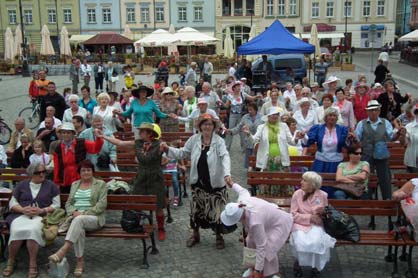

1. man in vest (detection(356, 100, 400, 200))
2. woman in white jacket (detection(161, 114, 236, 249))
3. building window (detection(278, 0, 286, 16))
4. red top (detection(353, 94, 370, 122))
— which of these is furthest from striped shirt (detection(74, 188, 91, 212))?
building window (detection(278, 0, 286, 16))

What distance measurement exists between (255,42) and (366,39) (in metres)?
49.4

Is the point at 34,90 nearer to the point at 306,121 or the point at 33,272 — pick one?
the point at 306,121

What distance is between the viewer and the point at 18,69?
3672 cm

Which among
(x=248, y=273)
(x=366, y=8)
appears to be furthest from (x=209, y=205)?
(x=366, y=8)

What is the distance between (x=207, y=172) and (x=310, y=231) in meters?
1.53

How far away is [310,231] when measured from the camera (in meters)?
5.64

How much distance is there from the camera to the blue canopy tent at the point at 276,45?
17.0m

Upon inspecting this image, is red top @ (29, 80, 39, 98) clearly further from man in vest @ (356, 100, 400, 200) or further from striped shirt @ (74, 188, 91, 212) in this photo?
man in vest @ (356, 100, 400, 200)

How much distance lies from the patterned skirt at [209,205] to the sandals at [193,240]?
0.28 metres

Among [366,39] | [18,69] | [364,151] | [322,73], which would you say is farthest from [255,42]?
[366,39]

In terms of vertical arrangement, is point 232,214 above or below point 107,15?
below

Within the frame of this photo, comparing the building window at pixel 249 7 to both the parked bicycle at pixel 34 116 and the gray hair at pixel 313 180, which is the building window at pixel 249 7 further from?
the gray hair at pixel 313 180

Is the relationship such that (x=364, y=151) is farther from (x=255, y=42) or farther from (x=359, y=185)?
(x=255, y=42)

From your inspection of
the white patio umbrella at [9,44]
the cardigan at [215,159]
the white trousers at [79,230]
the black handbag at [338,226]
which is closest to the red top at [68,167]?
the white trousers at [79,230]
